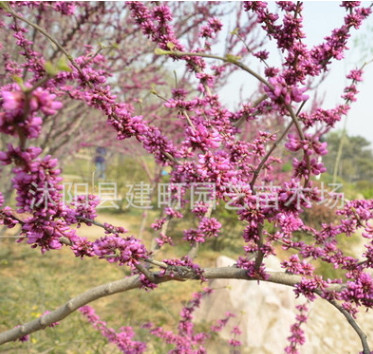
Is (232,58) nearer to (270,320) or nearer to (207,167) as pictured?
(207,167)

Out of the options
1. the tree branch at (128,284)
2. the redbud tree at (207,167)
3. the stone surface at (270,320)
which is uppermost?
the redbud tree at (207,167)

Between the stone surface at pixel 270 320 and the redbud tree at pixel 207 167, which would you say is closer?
the redbud tree at pixel 207 167

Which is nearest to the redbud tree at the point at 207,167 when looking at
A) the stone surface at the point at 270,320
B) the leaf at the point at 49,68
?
the leaf at the point at 49,68

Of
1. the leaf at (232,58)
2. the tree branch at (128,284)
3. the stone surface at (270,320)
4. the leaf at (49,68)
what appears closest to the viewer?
the leaf at (49,68)

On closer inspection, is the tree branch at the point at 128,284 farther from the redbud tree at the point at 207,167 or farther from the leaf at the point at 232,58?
the leaf at the point at 232,58

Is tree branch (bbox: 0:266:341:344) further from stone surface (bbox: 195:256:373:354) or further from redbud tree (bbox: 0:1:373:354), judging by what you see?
stone surface (bbox: 195:256:373:354)

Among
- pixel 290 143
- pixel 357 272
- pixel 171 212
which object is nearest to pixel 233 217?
pixel 171 212

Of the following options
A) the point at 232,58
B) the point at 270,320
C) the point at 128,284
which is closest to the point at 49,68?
the point at 232,58

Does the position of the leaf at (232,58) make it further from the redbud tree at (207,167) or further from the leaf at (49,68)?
the leaf at (49,68)

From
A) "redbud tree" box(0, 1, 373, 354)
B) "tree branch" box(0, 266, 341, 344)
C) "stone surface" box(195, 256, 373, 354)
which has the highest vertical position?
"redbud tree" box(0, 1, 373, 354)

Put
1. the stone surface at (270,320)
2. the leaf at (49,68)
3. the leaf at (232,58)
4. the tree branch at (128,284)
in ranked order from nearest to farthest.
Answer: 1. the leaf at (49,68)
2. the leaf at (232,58)
3. the tree branch at (128,284)
4. the stone surface at (270,320)

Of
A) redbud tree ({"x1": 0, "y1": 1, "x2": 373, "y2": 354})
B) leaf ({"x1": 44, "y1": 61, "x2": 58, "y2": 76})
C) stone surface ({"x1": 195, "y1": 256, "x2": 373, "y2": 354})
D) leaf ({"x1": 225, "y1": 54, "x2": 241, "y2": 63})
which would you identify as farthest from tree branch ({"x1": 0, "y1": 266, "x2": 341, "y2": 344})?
stone surface ({"x1": 195, "y1": 256, "x2": 373, "y2": 354})

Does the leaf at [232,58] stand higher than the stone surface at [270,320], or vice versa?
the leaf at [232,58]

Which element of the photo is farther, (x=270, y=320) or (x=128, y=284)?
(x=270, y=320)
